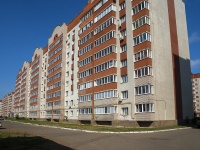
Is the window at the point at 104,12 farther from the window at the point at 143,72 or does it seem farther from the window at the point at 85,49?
the window at the point at 143,72

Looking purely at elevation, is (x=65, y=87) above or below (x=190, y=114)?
above

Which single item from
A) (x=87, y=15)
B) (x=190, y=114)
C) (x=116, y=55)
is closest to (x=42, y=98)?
(x=87, y=15)

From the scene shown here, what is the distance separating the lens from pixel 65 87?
5794 centimetres

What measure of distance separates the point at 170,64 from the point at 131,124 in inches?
443

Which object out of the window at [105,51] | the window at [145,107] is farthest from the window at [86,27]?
the window at [145,107]

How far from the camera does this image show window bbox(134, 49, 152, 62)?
1310 inches

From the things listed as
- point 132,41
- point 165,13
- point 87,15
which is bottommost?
point 132,41

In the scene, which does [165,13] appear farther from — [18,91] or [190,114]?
[18,91]

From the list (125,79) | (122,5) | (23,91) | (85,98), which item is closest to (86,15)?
(122,5)

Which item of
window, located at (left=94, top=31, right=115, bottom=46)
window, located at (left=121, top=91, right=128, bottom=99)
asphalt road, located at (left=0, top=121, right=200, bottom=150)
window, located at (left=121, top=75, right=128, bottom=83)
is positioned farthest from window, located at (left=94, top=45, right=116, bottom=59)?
asphalt road, located at (left=0, top=121, right=200, bottom=150)

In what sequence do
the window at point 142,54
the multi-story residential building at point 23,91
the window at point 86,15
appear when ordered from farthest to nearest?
the multi-story residential building at point 23,91 < the window at point 86,15 < the window at point 142,54

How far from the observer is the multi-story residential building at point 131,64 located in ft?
110

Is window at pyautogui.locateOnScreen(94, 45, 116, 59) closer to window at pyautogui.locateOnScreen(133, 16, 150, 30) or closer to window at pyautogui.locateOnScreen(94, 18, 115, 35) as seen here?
window at pyautogui.locateOnScreen(94, 18, 115, 35)

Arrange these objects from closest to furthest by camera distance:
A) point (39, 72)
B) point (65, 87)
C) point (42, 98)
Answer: point (65, 87) → point (42, 98) → point (39, 72)
